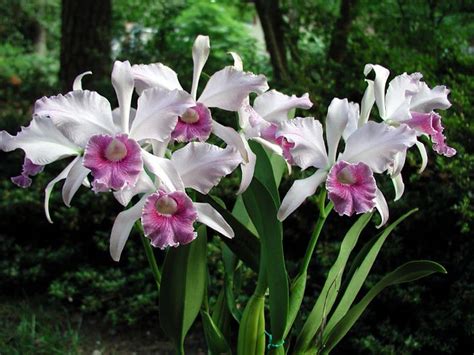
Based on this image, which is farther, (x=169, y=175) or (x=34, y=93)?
(x=34, y=93)

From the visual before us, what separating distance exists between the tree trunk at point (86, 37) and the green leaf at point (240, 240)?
3.71 m

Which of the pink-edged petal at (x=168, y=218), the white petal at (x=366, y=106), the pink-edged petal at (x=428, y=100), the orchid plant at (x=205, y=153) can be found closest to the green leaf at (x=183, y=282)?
the orchid plant at (x=205, y=153)

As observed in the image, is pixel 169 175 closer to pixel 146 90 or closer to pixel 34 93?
pixel 146 90

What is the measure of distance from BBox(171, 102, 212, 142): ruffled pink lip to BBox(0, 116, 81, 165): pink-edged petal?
22 centimetres

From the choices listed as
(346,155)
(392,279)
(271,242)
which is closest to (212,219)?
(271,242)

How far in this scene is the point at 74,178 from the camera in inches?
52.9

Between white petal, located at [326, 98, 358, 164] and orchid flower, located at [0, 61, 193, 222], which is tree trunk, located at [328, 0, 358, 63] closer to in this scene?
white petal, located at [326, 98, 358, 164]

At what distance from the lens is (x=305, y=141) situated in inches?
54.1

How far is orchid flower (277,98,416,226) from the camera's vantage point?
4.33ft

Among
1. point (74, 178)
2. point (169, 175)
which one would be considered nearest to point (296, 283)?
point (169, 175)

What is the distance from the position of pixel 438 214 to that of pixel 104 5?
3447mm

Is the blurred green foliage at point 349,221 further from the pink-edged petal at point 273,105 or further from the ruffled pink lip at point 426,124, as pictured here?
the pink-edged petal at point 273,105

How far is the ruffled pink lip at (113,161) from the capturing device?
1.23m

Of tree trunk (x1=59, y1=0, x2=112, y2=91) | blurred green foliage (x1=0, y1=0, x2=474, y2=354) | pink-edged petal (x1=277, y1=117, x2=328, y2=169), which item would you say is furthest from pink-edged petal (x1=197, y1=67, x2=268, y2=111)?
tree trunk (x1=59, y1=0, x2=112, y2=91)
